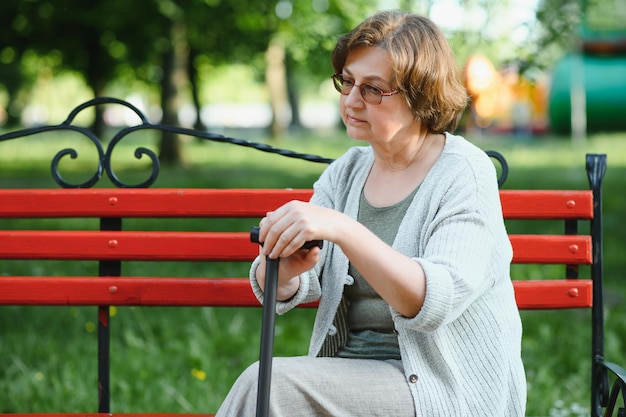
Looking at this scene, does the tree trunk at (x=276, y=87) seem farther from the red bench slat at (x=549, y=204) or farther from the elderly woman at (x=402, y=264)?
the elderly woman at (x=402, y=264)

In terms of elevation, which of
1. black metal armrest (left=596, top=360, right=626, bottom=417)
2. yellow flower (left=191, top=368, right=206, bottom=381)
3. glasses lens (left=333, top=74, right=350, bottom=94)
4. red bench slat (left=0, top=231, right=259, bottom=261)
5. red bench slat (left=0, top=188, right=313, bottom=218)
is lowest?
yellow flower (left=191, top=368, right=206, bottom=381)

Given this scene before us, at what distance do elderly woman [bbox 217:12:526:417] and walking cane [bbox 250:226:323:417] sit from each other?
0.04m

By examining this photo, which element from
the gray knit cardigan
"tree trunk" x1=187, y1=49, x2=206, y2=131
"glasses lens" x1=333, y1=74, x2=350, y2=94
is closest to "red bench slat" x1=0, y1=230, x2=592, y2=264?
the gray knit cardigan

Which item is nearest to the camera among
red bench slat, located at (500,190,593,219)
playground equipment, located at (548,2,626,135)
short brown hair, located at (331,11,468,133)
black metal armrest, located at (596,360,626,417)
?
short brown hair, located at (331,11,468,133)

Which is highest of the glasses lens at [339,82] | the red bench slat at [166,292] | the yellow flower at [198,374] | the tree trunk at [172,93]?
the tree trunk at [172,93]

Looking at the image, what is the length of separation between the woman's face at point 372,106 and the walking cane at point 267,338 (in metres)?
0.42

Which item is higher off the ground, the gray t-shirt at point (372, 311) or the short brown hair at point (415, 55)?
the short brown hair at point (415, 55)

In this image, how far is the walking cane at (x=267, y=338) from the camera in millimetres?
1886

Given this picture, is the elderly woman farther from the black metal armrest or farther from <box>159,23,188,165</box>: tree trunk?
<box>159,23,188,165</box>: tree trunk

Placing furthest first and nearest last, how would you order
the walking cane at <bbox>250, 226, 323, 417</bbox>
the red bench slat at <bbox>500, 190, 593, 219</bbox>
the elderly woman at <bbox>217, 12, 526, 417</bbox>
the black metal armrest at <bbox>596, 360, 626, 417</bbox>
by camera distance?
the red bench slat at <bbox>500, 190, 593, 219</bbox> → the black metal armrest at <bbox>596, 360, 626, 417</bbox> → the elderly woman at <bbox>217, 12, 526, 417</bbox> → the walking cane at <bbox>250, 226, 323, 417</bbox>

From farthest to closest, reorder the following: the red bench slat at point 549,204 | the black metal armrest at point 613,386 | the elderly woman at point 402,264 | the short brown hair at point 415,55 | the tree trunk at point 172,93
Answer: the tree trunk at point 172,93 < the red bench slat at point 549,204 < the black metal armrest at point 613,386 < the short brown hair at point 415,55 < the elderly woman at point 402,264

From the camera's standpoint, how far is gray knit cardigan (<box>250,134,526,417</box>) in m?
2.06

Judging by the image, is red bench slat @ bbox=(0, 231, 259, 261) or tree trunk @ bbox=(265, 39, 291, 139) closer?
red bench slat @ bbox=(0, 231, 259, 261)

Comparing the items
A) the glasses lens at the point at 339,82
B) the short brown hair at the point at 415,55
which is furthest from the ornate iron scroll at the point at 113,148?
the short brown hair at the point at 415,55
